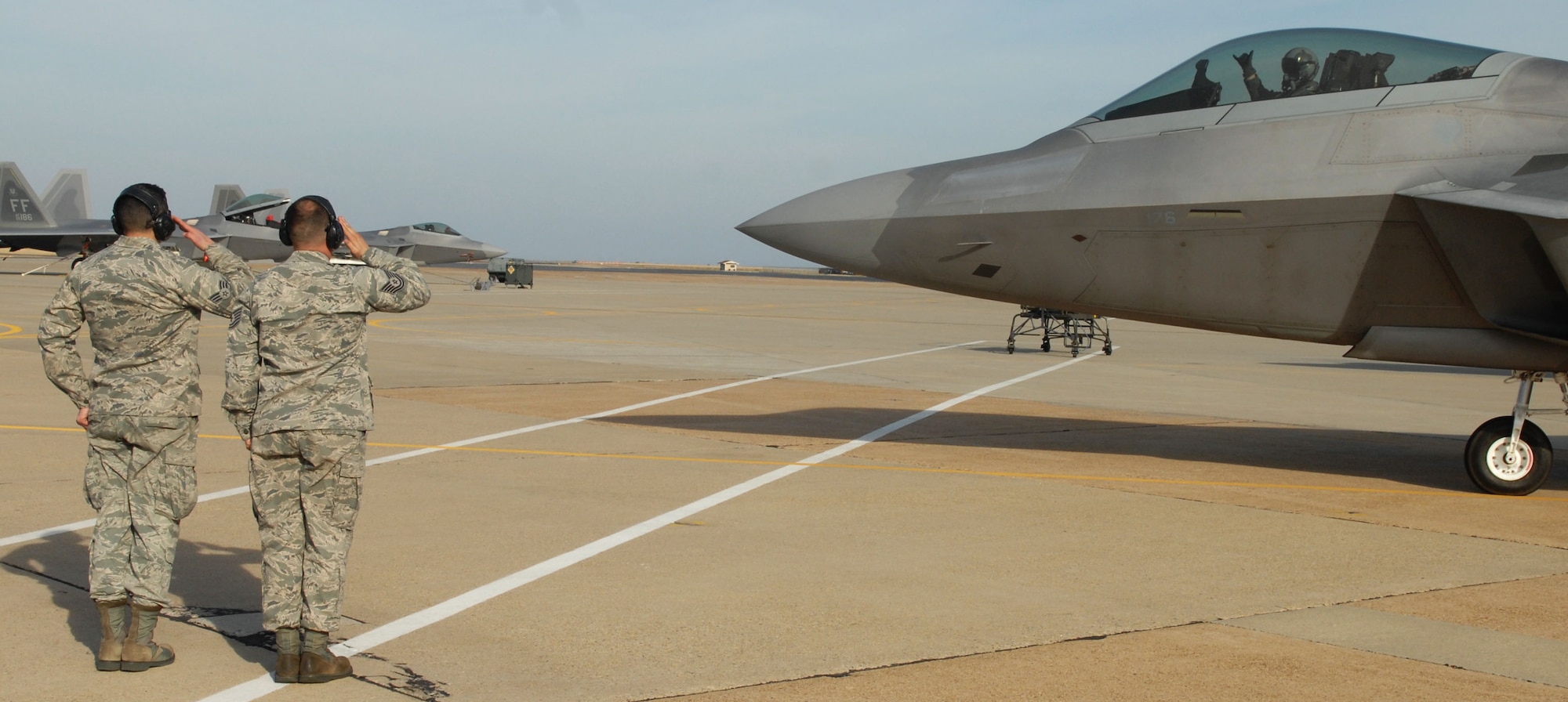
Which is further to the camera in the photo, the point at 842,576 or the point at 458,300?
the point at 458,300

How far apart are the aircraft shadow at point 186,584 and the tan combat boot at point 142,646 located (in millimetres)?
269

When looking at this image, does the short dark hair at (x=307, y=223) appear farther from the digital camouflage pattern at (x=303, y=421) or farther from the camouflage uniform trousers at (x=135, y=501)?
the camouflage uniform trousers at (x=135, y=501)

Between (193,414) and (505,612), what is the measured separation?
1.62 m

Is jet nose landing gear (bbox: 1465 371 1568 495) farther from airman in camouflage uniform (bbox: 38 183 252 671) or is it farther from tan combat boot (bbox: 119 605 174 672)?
tan combat boot (bbox: 119 605 174 672)

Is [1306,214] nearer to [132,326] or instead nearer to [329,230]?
[329,230]

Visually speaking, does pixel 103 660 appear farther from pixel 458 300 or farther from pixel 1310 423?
pixel 458 300

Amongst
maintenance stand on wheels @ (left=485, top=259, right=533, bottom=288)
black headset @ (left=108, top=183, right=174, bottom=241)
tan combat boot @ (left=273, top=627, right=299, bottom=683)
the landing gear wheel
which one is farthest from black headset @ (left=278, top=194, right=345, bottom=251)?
maintenance stand on wheels @ (left=485, top=259, right=533, bottom=288)

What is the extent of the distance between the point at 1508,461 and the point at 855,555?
5.87 metres

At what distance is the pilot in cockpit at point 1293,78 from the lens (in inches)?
380

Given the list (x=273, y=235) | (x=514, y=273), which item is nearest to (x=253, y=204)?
(x=273, y=235)

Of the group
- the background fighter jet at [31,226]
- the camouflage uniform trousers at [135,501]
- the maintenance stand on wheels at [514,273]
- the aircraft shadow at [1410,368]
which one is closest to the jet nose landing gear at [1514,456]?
the camouflage uniform trousers at [135,501]

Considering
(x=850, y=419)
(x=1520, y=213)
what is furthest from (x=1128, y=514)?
(x=850, y=419)

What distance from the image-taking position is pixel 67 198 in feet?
202

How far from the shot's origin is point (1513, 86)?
30.8 feet
